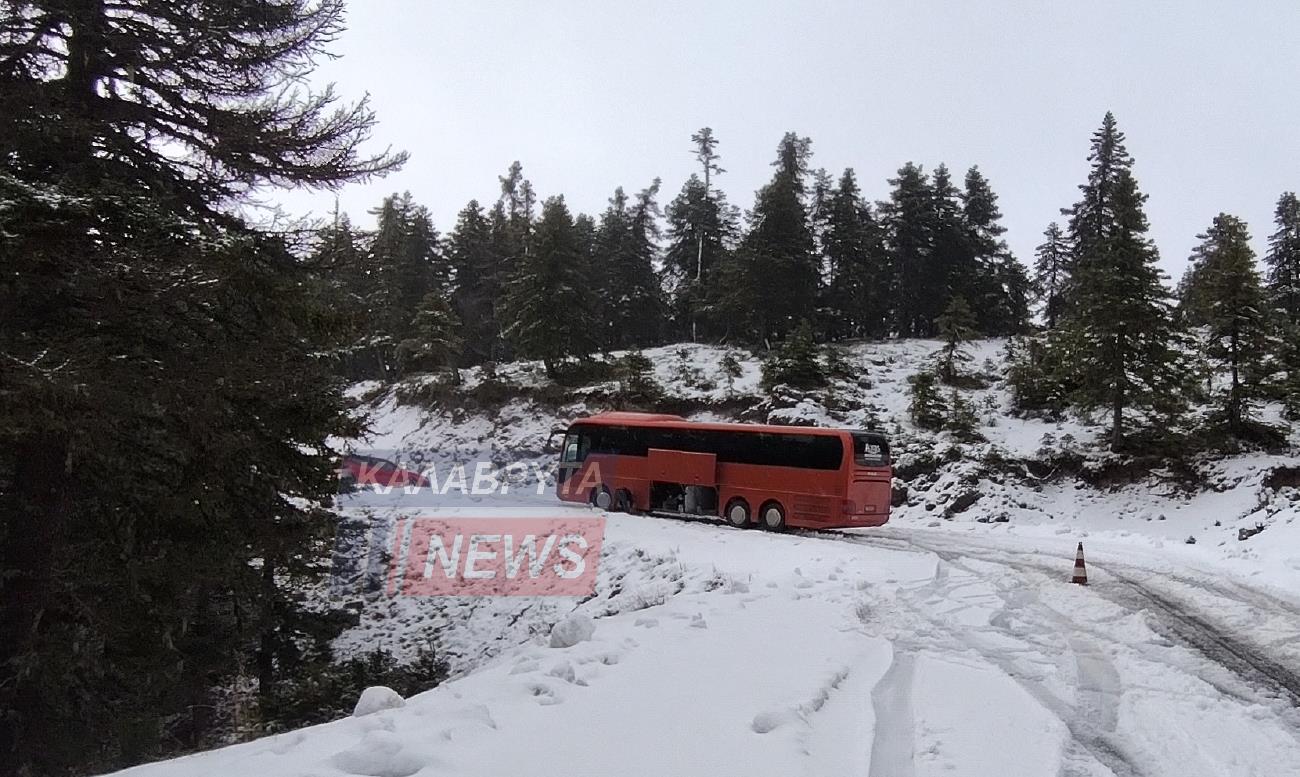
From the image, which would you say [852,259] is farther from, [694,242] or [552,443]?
[552,443]

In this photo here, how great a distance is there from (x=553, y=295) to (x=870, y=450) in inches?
891

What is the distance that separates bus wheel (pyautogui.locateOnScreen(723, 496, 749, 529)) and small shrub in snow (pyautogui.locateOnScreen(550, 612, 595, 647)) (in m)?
13.8

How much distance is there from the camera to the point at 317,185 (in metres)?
10.1

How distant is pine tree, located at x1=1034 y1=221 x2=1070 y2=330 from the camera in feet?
151

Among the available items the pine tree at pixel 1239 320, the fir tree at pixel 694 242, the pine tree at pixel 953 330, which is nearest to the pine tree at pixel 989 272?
the pine tree at pixel 953 330

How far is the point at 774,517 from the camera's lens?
20.1 metres

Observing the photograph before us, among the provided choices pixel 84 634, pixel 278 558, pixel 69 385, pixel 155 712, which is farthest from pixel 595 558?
pixel 69 385

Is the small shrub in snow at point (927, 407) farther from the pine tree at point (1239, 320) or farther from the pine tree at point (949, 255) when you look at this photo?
the pine tree at point (949, 255)

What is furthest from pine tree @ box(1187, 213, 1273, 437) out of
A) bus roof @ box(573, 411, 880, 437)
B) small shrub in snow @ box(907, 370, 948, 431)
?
bus roof @ box(573, 411, 880, 437)

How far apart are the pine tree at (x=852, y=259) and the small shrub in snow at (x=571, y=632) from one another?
41739 mm

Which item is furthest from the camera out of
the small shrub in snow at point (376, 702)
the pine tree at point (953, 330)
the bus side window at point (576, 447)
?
the pine tree at point (953, 330)

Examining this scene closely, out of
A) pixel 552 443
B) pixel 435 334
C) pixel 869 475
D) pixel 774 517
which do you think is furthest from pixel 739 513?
pixel 435 334

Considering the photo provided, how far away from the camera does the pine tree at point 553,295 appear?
38562mm

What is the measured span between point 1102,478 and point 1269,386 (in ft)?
18.8
